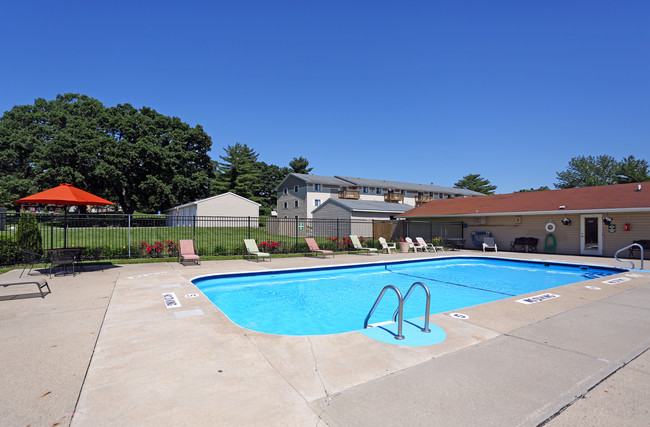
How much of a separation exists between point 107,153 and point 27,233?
27.5 meters

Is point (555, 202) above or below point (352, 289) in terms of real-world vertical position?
above

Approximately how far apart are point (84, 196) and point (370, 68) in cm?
1656

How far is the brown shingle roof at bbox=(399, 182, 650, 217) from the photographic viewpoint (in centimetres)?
1595

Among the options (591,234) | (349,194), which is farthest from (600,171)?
(591,234)

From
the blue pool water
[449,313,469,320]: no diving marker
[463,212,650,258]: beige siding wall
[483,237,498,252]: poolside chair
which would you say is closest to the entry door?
[463,212,650,258]: beige siding wall

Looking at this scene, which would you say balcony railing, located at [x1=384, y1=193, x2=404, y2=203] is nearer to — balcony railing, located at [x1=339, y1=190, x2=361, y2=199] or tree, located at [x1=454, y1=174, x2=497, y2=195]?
balcony railing, located at [x1=339, y1=190, x2=361, y2=199]

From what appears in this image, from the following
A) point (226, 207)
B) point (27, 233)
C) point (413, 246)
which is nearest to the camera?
point (27, 233)

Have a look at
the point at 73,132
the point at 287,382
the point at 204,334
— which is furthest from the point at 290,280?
the point at 73,132

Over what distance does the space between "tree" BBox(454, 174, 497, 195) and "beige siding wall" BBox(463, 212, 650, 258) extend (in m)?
46.0

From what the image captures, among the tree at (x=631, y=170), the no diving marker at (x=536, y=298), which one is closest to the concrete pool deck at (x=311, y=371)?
the no diving marker at (x=536, y=298)

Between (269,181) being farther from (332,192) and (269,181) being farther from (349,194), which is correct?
(349,194)

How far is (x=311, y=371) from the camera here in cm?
321

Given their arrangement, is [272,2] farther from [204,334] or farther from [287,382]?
[287,382]

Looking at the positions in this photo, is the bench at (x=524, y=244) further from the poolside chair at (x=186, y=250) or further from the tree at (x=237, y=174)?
the tree at (x=237, y=174)
